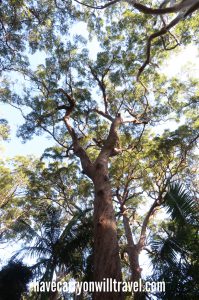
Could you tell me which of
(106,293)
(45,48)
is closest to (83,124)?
(45,48)

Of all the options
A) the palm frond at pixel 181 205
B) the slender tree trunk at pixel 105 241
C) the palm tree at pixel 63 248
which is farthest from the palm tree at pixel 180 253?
the palm tree at pixel 63 248

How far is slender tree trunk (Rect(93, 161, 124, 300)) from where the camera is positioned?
4805mm

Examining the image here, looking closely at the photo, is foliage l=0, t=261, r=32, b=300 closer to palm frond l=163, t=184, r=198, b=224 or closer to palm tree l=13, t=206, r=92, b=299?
palm tree l=13, t=206, r=92, b=299

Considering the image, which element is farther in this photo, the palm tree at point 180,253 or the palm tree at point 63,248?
the palm tree at point 63,248

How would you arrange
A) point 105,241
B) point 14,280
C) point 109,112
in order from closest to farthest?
1. point 105,241
2. point 14,280
3. point 109,112

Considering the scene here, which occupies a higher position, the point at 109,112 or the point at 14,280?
the point at 109,112

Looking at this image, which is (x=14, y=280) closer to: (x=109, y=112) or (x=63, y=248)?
(x=63, y=248)

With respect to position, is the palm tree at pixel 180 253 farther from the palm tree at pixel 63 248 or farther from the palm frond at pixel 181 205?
the palm tree at pixel 63 248

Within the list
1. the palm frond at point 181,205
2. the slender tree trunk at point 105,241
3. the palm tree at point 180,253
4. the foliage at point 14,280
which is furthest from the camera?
the foliage at point 14,280

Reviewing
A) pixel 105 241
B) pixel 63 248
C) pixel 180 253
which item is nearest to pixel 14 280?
pixel 63 248

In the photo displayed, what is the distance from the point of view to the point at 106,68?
13438mm

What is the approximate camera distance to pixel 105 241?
17.6ft

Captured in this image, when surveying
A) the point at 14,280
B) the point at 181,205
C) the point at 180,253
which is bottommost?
the point at 14,280

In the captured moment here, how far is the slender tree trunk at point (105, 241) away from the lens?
15.8 ft
